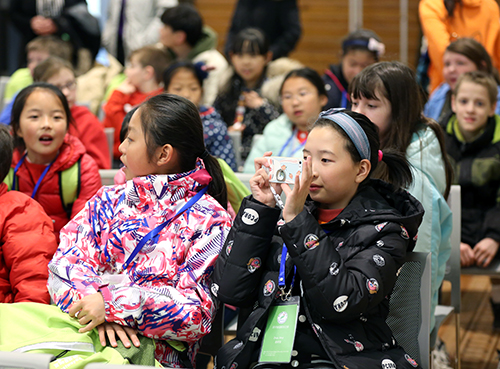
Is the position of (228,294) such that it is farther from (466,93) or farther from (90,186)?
(466,93)

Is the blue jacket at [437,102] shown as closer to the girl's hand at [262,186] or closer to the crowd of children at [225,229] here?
the crowd of children at [225,229]

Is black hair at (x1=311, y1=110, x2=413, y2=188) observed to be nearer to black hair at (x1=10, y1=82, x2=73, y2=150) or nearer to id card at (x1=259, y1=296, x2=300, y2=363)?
id card at (x1=259, y1=296, x2=300, y2=363)

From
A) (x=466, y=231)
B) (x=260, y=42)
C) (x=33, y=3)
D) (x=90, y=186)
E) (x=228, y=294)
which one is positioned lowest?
(x=466, y=231)

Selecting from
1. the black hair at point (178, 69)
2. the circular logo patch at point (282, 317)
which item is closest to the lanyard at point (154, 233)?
the circular logo patch at point (282, 317)

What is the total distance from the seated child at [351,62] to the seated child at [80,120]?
1596 millimetres

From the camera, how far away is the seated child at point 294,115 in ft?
11.5

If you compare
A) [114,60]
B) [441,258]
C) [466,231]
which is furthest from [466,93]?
[114,60]

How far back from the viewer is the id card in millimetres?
1688

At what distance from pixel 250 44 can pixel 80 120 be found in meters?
1.57

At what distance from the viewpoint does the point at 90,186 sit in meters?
2.55

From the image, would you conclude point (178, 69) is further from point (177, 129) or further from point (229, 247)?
point (229, 247)

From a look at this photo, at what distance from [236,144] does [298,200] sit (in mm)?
2124

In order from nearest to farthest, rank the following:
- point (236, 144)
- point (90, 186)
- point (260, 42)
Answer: point (90, 186)
point (236, 144)
point (260, 42)

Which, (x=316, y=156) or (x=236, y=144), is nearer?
(x=316, y=156)
